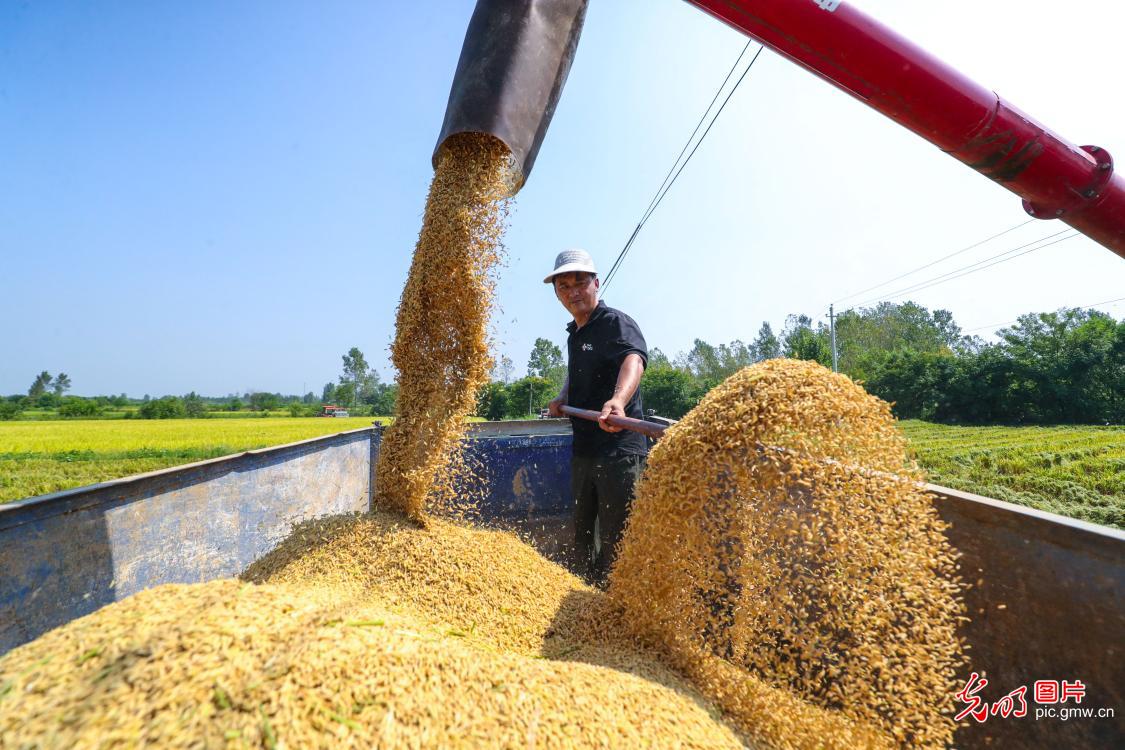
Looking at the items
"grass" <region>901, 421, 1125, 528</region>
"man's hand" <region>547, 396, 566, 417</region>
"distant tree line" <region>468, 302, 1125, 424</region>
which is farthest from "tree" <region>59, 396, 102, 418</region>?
"grass" <region>901, 421, 1125, 528</region>

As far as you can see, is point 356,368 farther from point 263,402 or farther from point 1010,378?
point 1010,378

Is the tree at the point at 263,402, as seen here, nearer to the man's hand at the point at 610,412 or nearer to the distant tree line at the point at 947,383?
the distant tree line at the point at 947,383

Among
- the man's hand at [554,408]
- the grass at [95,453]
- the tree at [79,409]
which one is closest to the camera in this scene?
the man's hand at [554,408]

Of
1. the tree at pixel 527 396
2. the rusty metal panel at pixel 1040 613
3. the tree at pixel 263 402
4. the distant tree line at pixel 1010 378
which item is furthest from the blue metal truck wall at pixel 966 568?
the tree at pixel 263 402

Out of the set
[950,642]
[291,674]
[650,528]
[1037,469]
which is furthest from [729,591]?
[1037,469]

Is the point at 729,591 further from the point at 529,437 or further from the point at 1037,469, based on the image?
the point at 1037,469

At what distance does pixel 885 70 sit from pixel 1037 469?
13.3m

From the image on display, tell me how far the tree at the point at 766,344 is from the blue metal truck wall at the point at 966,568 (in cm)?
5174

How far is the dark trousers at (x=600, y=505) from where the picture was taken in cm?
300

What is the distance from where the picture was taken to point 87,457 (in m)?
12.3

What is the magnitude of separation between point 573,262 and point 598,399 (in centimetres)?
91

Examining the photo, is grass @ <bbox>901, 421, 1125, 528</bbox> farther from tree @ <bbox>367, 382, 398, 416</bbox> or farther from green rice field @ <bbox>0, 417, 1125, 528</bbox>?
tree @ <bbox>367, 382, 398, 416</bbox>

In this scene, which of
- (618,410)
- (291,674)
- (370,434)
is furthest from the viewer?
(370,434)

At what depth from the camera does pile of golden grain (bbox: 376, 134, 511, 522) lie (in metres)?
2.61
